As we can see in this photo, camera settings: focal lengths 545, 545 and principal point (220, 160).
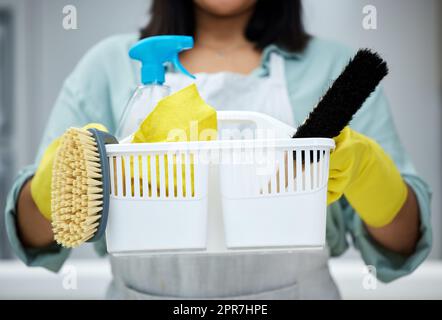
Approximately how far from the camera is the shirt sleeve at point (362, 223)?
599 millimetres

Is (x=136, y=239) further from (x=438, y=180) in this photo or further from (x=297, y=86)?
(x=438, y=180)

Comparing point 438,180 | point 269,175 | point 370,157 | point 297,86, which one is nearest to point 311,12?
point 297,86

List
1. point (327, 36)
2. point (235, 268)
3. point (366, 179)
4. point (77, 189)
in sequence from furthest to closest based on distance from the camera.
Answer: point (327, 36)
point (235, 268)
point (366, 179)
point (77, 189)

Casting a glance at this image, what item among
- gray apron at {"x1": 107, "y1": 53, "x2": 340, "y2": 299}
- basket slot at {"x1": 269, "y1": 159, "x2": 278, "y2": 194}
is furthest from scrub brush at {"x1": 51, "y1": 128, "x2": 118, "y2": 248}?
gray apron at {"x1": 107, "y1": 53, "x2": 340, "y2": 299}

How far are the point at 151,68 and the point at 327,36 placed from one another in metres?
0.39

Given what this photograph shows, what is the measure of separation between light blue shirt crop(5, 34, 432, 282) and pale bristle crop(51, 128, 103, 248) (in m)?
0.23

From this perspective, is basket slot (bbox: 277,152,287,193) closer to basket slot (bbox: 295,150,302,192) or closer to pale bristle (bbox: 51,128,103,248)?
basket slot (bbox: 295,150,302,192)

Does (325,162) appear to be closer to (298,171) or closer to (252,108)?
(298,171)

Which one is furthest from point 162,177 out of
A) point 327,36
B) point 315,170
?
point 327,36

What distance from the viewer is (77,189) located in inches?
14.4

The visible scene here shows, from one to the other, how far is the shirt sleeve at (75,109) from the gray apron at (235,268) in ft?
0.25

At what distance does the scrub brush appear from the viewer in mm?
366

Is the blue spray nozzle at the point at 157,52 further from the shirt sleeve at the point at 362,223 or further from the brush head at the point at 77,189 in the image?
the shirt sleeve at the point at 362,223

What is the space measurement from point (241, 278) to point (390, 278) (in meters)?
0.17
